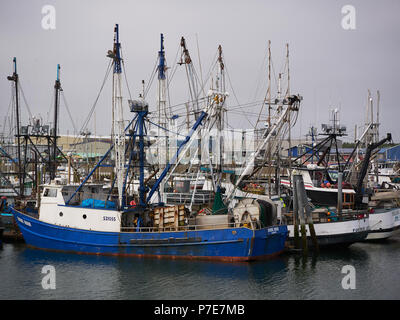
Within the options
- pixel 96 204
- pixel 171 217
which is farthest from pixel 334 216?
pixel 96 204

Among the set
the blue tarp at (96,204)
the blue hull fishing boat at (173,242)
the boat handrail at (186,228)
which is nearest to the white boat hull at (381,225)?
the blue hull fishing boat at (173,242)

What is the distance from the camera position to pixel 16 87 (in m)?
38.4

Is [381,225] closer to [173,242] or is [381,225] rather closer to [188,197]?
[188,197]

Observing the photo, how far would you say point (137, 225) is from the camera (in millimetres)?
25609

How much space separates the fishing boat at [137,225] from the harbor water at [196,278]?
65 cm

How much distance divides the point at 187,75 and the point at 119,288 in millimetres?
22309

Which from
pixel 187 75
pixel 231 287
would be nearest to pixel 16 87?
pixel 187 75

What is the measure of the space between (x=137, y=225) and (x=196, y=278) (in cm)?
548

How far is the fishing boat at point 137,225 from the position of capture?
78.9 ft

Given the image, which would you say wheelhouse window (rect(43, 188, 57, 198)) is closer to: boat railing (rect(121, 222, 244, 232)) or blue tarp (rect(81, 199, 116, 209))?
blue tarp (rect(81, 199, 116, 209))

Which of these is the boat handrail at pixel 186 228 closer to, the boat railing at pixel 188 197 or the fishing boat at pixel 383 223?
the boat railing at pixel 188 197

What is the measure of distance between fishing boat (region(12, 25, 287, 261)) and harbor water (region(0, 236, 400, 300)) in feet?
2.13

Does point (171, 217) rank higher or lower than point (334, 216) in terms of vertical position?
higher

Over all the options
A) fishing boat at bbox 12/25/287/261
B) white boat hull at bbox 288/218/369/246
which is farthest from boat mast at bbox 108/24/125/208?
white boat hull at bbox 288/218/369/246
